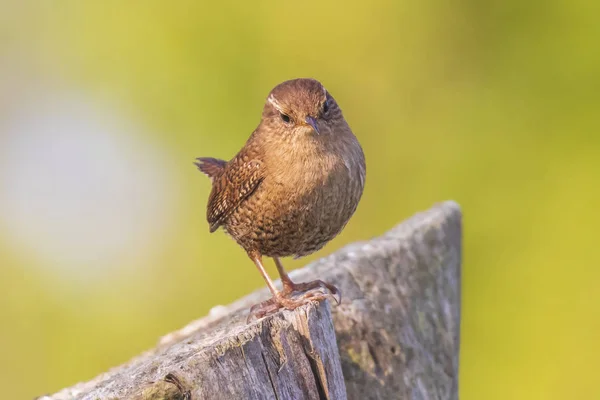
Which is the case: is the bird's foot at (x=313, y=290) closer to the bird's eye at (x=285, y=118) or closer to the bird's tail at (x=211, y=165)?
the bird's eye at (x=285, y=118)

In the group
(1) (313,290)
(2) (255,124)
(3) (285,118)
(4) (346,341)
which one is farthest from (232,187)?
(2) (255,124)

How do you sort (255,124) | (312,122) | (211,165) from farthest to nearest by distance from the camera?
1. (255,124)
2. (211,165)
3. (312,122)

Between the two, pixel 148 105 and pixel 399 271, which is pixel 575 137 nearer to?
pixel 399 271

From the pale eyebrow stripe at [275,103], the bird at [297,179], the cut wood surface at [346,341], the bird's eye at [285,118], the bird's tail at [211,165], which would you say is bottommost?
the cut wood surface at [346,341]

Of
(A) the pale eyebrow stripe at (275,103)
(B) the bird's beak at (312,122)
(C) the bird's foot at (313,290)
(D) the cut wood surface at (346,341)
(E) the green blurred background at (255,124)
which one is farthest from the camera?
(E) the green blurred background at (255,124)

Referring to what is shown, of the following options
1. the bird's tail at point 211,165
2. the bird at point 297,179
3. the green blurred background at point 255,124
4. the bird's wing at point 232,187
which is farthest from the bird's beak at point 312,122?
the green blurred background at point 255,124

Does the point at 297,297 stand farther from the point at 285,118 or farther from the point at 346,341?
the point at 285,118

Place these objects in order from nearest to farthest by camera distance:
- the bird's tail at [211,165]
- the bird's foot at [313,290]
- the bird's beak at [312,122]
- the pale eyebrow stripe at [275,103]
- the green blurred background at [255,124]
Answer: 1. the bird's foot at [313,290]
2. the bird's beak at [312,122]
3. the pale eyebrow stripe at [275,103]
4. the bird's tail at [211,165]
5. the green blurred background at [255,124]
